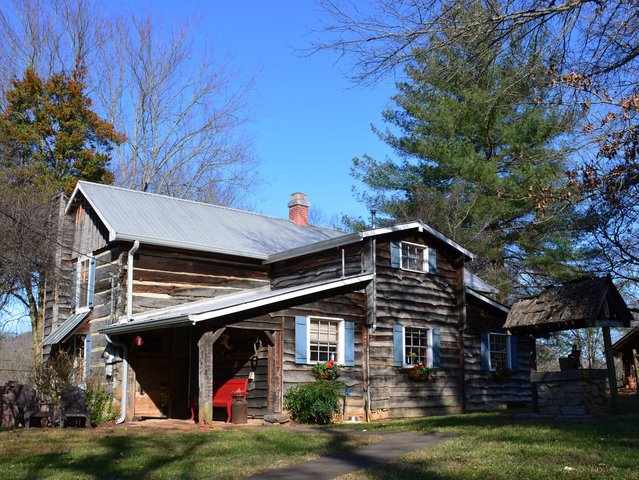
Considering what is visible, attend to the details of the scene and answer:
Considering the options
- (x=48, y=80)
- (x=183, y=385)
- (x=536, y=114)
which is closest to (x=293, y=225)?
(x=183, y=385)

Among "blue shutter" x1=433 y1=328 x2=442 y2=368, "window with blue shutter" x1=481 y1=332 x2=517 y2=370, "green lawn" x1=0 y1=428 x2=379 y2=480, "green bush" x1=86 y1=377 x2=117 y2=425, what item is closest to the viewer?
"green lawn" x1=0 y1=428 x2=379 y2=480

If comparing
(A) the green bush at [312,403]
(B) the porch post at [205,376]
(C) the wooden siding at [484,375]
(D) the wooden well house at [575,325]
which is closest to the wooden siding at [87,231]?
(B) the porch post at [205,376]

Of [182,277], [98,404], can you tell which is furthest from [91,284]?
[98,404]

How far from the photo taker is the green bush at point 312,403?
15.6 meters

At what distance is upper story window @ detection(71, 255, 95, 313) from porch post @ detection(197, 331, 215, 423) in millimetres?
5151

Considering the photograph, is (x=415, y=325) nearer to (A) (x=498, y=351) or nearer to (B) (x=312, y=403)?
(A) (x=498, y=351)

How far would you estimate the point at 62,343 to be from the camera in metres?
19.3

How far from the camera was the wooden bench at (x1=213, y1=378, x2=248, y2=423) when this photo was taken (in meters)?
16.3

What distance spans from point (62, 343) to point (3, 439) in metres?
7.29

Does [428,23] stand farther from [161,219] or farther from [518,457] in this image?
[161,219]

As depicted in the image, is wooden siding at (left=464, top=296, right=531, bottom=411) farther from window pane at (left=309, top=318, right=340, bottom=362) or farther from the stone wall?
the stone wall

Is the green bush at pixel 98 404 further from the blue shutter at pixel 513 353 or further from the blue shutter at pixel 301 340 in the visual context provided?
the blue shutter at pixel 513 353

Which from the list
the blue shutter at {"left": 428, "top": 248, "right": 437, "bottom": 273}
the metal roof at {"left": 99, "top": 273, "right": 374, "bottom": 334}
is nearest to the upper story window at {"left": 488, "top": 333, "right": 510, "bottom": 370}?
the blue shutter at {"left": 428, "top": 248, "right": 437, "bottom": 273}

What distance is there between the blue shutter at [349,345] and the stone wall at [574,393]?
4.75 meters
